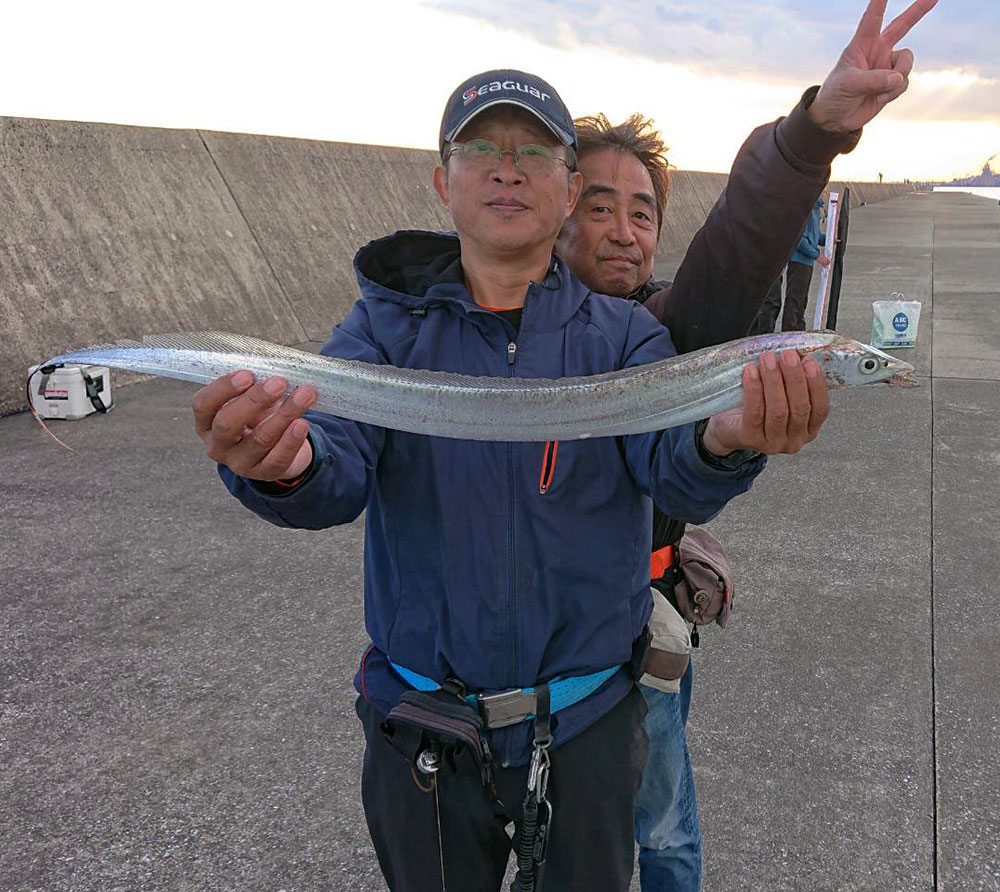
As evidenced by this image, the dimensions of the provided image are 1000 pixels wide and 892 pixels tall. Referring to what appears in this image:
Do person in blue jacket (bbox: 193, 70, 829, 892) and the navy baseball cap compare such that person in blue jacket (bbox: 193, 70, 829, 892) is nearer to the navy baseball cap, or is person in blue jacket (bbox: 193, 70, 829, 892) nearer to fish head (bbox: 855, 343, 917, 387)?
the navy baseball cap

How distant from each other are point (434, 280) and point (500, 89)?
46cm

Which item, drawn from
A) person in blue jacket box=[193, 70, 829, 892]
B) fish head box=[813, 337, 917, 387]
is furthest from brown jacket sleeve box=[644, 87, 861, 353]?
fish head box=[813, 337, 917, 387]

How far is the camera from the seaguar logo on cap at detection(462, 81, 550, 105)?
6.15 feet

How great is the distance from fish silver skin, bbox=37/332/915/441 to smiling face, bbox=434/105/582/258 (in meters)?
0.37

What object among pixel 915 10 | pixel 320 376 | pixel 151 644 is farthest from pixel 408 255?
pixel 151 644

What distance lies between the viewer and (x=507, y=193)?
1840mm

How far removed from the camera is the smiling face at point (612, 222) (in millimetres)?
2371

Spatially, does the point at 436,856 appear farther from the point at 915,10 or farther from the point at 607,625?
the point at 915,10

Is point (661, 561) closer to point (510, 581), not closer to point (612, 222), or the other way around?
point (510, 581)

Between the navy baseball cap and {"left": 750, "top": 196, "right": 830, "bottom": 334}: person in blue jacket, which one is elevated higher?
{"left": 750, "top": 196, "right": 830, "bottom": 334}: person in blue jacket

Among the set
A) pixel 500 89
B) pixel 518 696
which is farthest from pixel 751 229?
pixel 518 696

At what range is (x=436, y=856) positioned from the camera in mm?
1800

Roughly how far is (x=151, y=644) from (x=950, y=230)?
35.4 metres

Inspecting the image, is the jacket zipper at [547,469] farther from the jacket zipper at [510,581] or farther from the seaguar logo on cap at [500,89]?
the seaguar logo on cap at [500,89]
